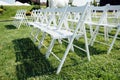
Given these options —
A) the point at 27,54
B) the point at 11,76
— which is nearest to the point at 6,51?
the point at 27,54

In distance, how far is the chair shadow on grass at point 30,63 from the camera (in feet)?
13.6

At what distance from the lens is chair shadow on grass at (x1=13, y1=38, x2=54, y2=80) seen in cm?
416

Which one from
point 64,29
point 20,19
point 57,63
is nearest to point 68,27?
point 64,29

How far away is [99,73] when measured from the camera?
3.98m

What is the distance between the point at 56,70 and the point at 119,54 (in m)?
1.75

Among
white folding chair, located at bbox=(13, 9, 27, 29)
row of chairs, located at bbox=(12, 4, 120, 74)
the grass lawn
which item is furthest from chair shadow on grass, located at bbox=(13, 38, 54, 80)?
white folding chair, located at bbox=(13, 9, 27, 29)

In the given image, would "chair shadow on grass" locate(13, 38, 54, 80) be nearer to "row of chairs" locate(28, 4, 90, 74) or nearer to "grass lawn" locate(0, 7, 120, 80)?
"grass lawn" locate(0, 7, 120, 80)

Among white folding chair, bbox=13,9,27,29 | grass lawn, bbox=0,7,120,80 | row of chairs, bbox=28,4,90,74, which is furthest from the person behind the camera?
white folding chair, bbox=13,9,27,29

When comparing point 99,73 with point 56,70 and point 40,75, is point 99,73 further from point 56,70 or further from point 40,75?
point 40,75

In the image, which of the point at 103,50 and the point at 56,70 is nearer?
the point at 56,70

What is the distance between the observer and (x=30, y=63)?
15.7ft

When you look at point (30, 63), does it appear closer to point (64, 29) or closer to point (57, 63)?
point (57, 63)

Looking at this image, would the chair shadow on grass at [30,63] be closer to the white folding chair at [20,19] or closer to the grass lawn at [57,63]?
the grass lawn at [57,63]

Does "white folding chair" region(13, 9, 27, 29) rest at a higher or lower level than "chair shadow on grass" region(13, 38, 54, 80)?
lower
